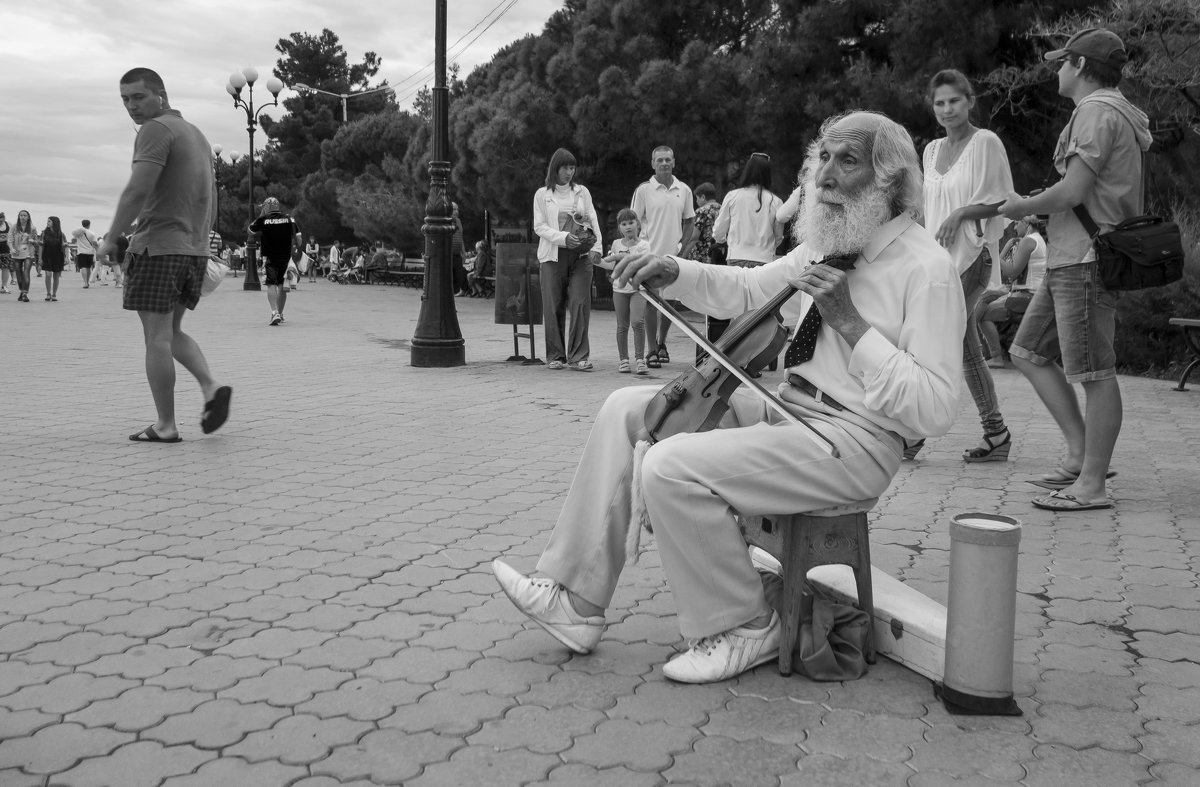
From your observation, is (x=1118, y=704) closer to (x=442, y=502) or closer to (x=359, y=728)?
(x=359, y=728)

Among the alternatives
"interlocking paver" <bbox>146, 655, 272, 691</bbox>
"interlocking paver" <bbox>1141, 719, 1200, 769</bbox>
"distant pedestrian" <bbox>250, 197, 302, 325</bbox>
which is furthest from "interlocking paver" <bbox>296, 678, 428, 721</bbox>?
"distant pedestrian" <bbox>250, 197, 302, 325</bbox>

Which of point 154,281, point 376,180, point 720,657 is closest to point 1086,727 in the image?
point 720,657

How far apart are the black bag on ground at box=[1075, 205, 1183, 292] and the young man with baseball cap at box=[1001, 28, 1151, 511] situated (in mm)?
94

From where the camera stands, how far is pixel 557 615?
3248 mm

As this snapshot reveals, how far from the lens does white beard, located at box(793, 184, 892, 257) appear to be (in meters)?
3.11

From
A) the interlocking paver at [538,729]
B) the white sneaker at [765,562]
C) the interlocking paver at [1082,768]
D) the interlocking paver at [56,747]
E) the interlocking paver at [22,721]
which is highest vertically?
the white sneaker at [765,562]

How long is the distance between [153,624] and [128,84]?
3924mm

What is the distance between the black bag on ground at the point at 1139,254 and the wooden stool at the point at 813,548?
7.45 ft

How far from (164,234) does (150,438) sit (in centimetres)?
119

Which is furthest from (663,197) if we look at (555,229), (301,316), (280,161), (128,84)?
(280,161)

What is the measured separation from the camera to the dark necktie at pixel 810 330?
3160 millimetres

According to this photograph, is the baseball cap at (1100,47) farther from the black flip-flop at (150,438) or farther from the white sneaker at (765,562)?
the black flip-flop at (150,438)

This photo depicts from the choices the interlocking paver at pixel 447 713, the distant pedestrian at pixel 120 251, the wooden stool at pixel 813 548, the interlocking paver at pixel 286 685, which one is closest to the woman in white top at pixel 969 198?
the wooden stool at pixel 813 548

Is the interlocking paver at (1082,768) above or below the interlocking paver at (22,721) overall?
below
